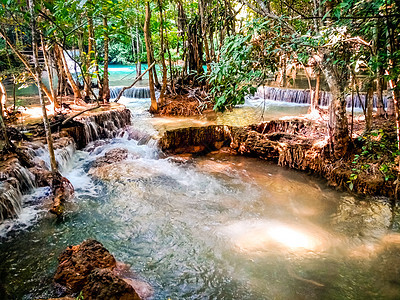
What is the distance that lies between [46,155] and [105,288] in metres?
5.13

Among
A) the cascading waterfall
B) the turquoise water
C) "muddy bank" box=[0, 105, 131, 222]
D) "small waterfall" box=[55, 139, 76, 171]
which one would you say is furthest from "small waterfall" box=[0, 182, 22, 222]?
the cascading waterfall

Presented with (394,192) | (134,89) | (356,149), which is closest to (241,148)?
(356,149)

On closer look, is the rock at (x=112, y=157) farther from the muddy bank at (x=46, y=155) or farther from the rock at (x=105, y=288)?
the rock at (x=105, y=288)

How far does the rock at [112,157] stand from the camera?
26.7 ft

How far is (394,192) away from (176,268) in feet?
15.8

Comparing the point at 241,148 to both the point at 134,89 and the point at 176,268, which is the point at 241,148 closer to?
the point at 176,268

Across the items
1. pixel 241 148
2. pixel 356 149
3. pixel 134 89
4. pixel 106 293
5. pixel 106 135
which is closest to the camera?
pixel 106 293

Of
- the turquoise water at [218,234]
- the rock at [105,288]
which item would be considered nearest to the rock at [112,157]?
the turquoise water at [218,234]

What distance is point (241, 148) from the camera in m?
8.82

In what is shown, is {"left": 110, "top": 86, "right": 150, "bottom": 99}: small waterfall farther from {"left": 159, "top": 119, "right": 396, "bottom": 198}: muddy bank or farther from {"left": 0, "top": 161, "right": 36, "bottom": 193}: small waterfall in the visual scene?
{"left": 0, "top": 161, "right": 36, "bottom": 193}: small waterfall

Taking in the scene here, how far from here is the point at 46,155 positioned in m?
7.21

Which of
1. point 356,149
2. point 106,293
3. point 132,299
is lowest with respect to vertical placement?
point 132,299

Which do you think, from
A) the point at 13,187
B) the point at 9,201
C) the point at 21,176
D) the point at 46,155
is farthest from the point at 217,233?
the point at 46,155

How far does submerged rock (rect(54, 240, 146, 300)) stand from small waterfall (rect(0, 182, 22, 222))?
204 centimetres
